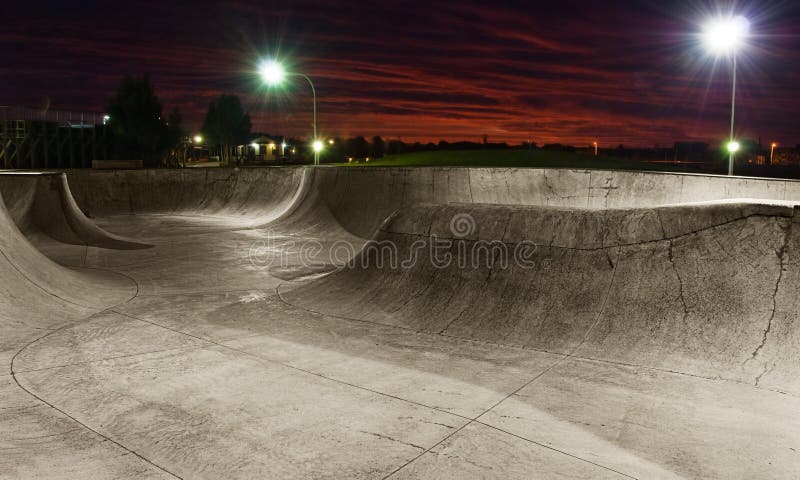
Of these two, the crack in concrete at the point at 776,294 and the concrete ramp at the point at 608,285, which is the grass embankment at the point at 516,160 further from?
the crack in concrete at the point at 776,294

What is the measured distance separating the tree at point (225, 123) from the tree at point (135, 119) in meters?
23.9

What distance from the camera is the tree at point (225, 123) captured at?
9394 centimetres

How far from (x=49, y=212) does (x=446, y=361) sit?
1513 centimetres

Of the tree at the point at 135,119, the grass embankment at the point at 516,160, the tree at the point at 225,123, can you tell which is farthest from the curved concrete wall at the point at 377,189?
the tree at the point at 225,123

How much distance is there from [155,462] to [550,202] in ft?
56.6

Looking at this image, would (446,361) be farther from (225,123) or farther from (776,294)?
(225,123)

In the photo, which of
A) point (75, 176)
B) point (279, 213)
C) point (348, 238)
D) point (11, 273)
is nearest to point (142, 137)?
point (75, 176)

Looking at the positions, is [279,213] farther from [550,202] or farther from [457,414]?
[457,414]

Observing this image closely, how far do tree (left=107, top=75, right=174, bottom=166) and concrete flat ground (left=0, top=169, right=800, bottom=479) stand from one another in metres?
63.0

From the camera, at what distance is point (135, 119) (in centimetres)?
6738

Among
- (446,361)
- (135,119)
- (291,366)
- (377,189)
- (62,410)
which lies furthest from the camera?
(135,119)

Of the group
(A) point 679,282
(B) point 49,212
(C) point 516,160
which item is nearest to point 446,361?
(A) point 679,282

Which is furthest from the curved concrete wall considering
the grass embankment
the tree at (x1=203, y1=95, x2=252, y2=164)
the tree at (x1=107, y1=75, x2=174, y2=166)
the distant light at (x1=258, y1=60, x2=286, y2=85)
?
the tree at (x1=203, y1=95, x2=252, y2=164)

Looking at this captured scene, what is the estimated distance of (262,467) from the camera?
4.30m
